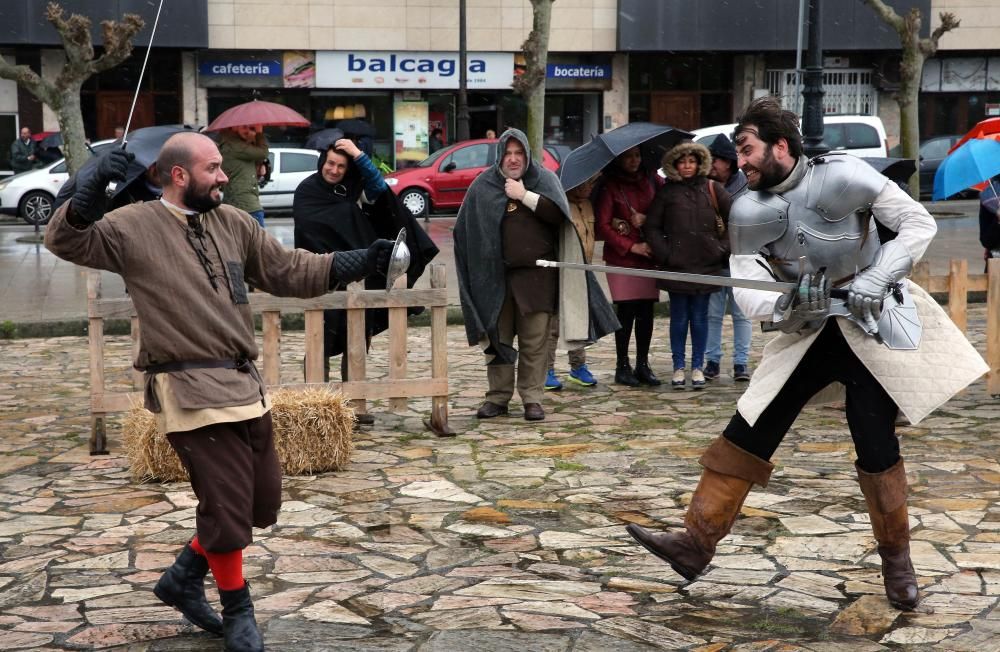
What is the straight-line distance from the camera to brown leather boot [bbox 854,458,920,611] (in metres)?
4.91

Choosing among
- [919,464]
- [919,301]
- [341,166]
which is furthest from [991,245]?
[919,301]

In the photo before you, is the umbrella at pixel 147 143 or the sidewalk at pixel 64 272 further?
the sidewalk at pixel 64 272

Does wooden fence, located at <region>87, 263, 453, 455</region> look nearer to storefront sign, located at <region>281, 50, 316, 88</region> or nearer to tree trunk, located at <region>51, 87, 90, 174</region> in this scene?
tree trunk, located at <region>51, 87, 90, 174</region>

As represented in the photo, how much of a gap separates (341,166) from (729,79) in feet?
93.7

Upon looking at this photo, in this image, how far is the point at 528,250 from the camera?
8.57 meters

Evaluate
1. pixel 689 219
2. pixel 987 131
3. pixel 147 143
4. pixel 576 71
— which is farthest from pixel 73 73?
pixel 576 71

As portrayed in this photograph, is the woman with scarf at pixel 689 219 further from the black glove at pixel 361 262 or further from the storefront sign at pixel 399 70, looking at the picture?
the storefront sign at pixel 399 70

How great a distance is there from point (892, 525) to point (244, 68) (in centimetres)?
2876

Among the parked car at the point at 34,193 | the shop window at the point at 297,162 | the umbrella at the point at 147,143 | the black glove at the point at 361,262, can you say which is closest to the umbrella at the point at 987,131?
the umbrella at the point at 147,143

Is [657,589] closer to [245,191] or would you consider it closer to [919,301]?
[919,301]

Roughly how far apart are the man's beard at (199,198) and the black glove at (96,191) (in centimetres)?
25

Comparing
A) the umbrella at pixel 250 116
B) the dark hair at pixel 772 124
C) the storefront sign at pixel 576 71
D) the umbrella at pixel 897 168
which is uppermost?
the storefront sign at pixel 576 71

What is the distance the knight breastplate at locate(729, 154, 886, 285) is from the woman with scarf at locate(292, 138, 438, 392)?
3424 mm

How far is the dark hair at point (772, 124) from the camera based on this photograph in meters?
5.03
